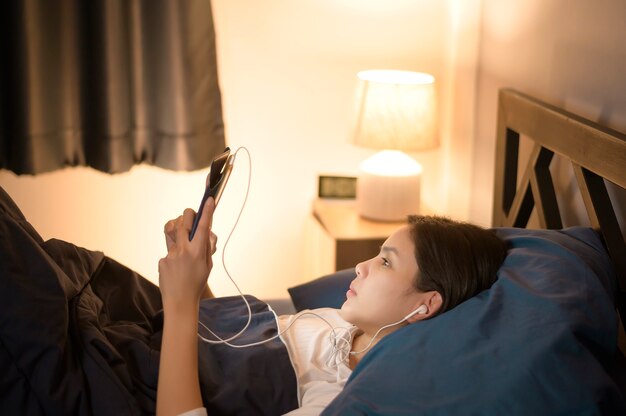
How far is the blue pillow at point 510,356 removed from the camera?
1.23 metres

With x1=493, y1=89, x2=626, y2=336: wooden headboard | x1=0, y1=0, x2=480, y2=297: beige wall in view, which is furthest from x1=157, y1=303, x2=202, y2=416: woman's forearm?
x1=0, y1=0, x2=480, y2=297: beige wall

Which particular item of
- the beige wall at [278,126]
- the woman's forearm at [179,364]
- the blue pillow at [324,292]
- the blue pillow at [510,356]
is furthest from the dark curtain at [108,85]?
the blue pillow at [510,356]

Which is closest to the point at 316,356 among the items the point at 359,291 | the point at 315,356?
the point at 315,356

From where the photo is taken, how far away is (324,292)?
2.10m

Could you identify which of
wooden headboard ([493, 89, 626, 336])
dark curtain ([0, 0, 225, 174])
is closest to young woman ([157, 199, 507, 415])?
wooden headboard ([493, 89, 626, 336])

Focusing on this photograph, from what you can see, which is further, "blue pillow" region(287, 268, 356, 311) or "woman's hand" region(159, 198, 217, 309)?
"blue pillow" region(287, 268, 356, 311)

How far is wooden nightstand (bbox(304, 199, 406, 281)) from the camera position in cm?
269

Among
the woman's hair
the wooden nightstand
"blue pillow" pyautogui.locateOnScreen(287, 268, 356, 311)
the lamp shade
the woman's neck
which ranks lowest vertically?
the wooden nightstand

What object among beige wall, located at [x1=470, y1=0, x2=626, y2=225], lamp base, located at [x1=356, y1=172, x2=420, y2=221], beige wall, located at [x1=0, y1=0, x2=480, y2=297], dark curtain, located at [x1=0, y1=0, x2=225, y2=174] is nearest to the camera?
beige wall, located at [x1=470, y1=0, x2=626, y2=225]

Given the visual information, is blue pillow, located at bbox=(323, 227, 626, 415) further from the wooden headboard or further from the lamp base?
the lamp base

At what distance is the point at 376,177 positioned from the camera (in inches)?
→ 110

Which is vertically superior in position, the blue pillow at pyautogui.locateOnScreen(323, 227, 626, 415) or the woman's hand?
the woman's hand

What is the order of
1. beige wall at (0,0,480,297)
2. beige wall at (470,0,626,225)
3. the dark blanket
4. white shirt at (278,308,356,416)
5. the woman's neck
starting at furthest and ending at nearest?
beige wall at (0,0,480,297) < beige wall at (470,0,626,225) < the woman's neck < white shirt at (278,308,356,416) < the dark blanket

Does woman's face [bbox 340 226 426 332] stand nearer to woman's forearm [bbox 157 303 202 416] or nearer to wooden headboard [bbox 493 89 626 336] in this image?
woman's forearm [bbox 157 303 202 416]
